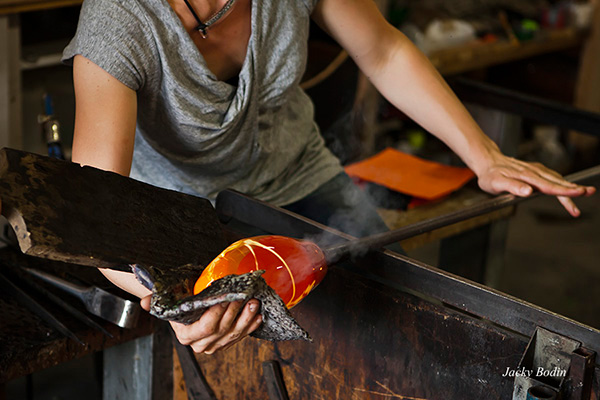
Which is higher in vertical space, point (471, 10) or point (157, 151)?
point (471, 10)

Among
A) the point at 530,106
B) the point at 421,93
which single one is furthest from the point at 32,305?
the point at 530,106

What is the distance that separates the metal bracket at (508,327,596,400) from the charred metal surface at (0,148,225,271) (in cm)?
45

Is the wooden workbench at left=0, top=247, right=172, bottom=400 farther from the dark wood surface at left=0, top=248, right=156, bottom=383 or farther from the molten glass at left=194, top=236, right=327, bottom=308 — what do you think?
the molten glass at left=194, top=236, right=327, bottom=308

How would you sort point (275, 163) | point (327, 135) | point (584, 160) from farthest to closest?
1. point (584, 160)
2. point (327, 135)
3. point (275, 163)

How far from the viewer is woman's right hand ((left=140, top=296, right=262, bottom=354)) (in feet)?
2.80

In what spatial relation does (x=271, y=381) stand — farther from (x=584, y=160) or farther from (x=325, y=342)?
(x=584, y=160)

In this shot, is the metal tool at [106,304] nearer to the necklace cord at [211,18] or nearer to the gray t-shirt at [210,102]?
the gray t-shirt at [210,102]

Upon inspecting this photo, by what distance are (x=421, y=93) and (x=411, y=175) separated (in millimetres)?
521

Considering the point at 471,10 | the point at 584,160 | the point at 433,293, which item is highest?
the point at 471,10

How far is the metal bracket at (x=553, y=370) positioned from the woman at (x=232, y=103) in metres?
0.36

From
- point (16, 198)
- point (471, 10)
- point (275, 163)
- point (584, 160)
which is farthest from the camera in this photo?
point (584, 160)

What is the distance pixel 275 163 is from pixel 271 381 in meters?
0.46

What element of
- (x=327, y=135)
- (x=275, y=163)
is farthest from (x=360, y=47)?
(x=327, y=135)

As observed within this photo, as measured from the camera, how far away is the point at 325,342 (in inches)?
46.7
